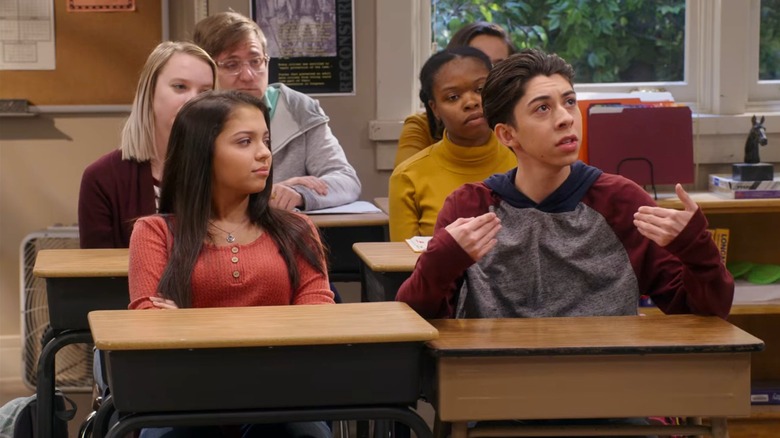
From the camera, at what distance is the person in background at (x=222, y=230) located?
7.37 ft

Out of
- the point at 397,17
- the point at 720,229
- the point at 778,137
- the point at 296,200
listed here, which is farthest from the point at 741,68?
the point at 296,200

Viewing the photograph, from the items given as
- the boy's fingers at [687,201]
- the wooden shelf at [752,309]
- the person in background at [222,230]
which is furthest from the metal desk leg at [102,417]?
the wooden shelf at [752,309]

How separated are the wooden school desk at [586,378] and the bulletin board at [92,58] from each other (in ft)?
9.17

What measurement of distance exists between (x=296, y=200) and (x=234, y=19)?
59 centimetres

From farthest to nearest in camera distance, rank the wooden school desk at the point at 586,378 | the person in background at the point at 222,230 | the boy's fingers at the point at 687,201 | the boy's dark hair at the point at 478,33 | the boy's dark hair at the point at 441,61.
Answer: the boy's dark hair at the point at 478,33 → the boy's dark hair at the point at 441,61 → the person in background at the point at 222,230 → the boy's fingers at the point at 687,201 → the wooden school desk at the point at 586,378

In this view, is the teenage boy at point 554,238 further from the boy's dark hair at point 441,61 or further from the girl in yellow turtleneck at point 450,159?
the boy's dark hair at point 441,61

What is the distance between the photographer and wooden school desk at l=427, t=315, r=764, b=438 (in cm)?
188

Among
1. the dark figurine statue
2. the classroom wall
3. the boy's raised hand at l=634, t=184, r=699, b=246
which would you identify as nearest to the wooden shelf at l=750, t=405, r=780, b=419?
the dark figurine statue

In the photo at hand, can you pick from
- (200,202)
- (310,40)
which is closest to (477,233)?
(200,202)

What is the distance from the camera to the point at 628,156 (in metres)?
3.65

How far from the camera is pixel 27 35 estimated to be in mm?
4363

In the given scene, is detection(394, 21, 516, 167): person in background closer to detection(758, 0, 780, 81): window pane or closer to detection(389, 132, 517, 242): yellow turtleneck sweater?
detection(389, 132, 517, 242): yellow turtleneck sweater

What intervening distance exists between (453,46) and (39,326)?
198 cm

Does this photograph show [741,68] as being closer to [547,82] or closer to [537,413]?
[547,82]
